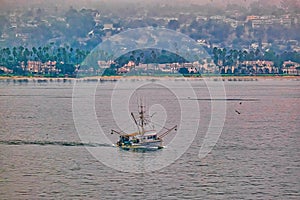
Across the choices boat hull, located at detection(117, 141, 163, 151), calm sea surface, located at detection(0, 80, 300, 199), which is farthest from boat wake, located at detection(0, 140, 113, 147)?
boat hull, located at detection(117, 141, 163, 151)

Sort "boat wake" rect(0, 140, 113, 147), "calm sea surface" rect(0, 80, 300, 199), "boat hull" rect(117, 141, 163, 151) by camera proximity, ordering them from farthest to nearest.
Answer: "boat wake" rect(0, 140, 113, 147)
"boat hull" rect(117, 141, 163, 151)
"calm sea surface" rect(0, 80, 300, 199)

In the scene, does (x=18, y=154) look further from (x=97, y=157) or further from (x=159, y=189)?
(x=159, y=189)

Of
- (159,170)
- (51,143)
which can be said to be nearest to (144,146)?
(159,170)

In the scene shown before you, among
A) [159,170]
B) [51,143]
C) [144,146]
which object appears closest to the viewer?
[159,170]

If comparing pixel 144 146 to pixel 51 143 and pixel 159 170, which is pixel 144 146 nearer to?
pixel 159 170

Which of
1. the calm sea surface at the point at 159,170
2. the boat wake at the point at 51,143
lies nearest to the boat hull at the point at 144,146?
the calm sea surface at the point at 159,170

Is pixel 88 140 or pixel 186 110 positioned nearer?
pixel 88 140

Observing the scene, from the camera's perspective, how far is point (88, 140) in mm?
77125

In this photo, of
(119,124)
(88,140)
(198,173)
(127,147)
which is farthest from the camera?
(119,124)

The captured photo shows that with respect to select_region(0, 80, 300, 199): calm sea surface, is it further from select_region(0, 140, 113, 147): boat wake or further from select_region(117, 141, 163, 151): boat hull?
select_region(117, 141, 163, 151): boat hull

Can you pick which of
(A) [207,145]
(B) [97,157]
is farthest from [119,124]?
(B) [97,157]

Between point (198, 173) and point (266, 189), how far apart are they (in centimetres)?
756

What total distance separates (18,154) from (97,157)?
8.11 metres

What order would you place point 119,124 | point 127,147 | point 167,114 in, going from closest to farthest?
point 127,147 < point 119,124 < point 167,114
